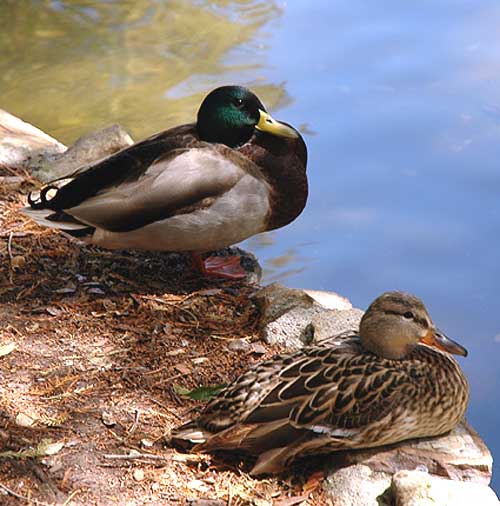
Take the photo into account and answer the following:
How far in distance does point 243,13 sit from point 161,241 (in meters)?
5.36

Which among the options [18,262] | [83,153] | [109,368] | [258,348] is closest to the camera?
[109,368]

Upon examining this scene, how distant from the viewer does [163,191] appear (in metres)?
4.30

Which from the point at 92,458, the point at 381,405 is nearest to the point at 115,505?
the point at 92,458

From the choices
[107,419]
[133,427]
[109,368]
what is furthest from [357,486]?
[109,368]

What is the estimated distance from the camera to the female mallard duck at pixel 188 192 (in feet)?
14.2

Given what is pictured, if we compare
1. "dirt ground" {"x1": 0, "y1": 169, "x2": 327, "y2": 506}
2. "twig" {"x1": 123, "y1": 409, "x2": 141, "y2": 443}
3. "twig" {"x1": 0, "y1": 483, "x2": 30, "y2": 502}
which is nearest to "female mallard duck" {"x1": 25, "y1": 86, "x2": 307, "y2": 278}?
"dirt ground" {"x1": 0, "y1": 169, "x2": 327, "y2": 506}

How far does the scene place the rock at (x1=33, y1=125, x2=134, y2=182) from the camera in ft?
17.6

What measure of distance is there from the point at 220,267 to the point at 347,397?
5.35 ft

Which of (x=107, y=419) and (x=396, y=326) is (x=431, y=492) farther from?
(x=107, y=419)

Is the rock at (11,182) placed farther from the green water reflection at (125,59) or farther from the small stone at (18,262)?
the green water reflection at (125,59)

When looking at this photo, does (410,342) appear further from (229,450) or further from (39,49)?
(39,49)

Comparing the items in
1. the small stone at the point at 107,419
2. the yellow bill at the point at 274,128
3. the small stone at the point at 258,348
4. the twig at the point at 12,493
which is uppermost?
the yellow bill at the point at 274,128

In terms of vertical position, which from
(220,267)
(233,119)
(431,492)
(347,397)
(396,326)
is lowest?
(220,267)

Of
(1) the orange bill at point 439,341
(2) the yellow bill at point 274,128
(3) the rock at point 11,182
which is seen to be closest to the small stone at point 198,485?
(1) the orange bill at point 439,341
